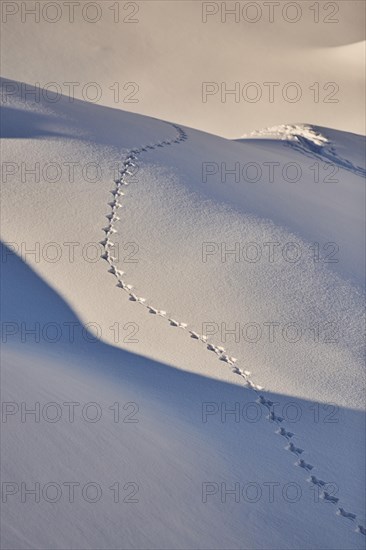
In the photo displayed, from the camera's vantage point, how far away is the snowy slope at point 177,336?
6.95 feet

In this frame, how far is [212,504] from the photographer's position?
2.19 m

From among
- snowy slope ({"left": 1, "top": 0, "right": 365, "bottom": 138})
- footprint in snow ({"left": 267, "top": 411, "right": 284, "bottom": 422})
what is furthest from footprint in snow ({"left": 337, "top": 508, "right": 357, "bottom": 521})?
snowy slope ({"left": 1, "top": 0, "right": 365, "bottom": 138})

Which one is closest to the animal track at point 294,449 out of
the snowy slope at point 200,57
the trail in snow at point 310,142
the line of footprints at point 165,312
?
the line of footprints at point 165,312

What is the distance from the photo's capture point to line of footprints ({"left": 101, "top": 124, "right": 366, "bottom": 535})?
2.52m

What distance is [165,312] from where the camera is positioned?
10.5ft

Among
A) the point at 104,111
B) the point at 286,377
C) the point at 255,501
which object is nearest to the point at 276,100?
the point at 104,111

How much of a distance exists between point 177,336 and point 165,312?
15 centimetres

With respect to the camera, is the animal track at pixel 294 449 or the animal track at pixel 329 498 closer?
the animal track at pixel 329 498

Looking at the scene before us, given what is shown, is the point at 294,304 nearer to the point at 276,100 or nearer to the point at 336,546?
the point at 336,546

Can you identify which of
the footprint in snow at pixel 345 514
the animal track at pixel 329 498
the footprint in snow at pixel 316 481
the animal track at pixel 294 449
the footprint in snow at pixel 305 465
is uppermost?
the animal track at pixel 294 449

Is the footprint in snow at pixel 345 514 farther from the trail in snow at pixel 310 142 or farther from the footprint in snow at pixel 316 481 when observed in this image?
the trail in snow at pixel 310 142

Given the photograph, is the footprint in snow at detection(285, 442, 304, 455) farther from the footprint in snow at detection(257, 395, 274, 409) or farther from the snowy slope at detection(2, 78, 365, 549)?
the footprint in snow at detection(257, 395, 274, 409)

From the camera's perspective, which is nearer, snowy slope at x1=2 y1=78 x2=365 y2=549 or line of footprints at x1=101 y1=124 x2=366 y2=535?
snowy slope at x1=2 y1=78 x2=365 y2=549

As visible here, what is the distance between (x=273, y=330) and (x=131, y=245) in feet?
2.27
